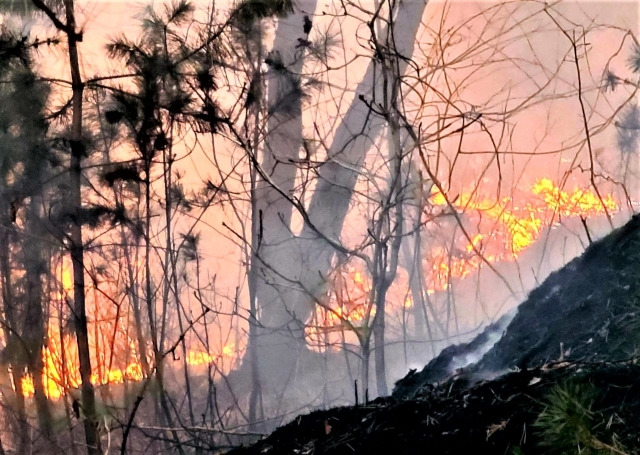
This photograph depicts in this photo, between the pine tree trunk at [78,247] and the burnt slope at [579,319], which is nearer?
the burnt slope at [579,319]

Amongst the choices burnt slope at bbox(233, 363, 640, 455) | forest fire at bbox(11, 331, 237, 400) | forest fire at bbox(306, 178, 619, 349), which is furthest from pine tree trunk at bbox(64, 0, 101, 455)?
burnt slope at bbox(233, 363, 640, 455)

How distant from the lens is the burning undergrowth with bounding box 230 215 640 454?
0.54m

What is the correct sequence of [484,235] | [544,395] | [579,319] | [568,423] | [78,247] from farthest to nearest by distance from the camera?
1. [484,235]
2. [78,247]
3. [579,319]
4. [544,395]
5. [568,423]

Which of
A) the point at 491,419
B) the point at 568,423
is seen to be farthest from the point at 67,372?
the point at 568,423

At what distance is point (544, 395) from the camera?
60 centimetres

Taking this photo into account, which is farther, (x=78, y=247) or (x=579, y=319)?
(x=78, y=247)

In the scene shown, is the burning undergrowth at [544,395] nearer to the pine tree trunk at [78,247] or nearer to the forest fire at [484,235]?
the forest fire at [484,235]

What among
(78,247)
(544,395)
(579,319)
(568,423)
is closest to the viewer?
(568,423)

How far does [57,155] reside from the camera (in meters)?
1.37

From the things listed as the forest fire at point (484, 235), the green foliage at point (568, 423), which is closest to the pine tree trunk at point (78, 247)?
the forest fire at point (484, 235)

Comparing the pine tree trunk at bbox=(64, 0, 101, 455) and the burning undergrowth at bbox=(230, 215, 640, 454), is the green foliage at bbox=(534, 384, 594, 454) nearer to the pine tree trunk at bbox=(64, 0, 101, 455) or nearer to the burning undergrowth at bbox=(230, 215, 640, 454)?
the burning undergrowth at bbox=(230, 215, 640, 454)

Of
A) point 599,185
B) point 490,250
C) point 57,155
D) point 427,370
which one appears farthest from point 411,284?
point 57,155

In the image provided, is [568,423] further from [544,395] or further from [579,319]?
[579,319]

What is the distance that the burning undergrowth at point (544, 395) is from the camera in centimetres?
54
